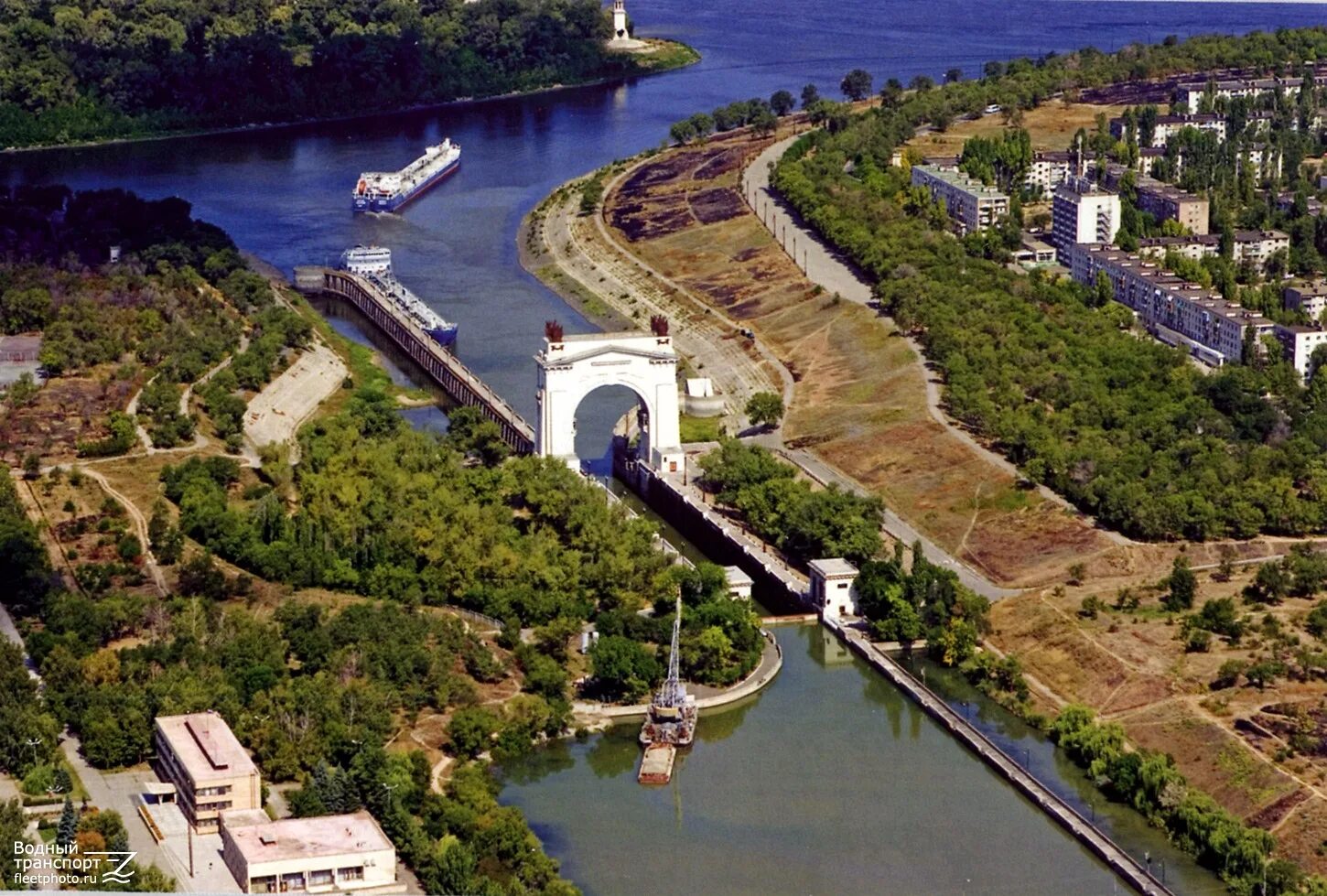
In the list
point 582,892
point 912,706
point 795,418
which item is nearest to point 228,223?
point 795,418

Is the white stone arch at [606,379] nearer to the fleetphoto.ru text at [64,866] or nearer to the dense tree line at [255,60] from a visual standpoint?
the fleetphoto.ru text at [64,866]

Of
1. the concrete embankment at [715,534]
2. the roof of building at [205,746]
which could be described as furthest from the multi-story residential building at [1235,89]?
the roof of building at [205,746]

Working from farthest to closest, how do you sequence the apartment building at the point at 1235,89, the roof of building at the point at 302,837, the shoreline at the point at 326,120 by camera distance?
the shoreline at the point at 326,120 → the apartment building at the point at 1235,89 → the roof of building at the point at 302,837

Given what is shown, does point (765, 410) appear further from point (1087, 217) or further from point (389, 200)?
point (389, 200)

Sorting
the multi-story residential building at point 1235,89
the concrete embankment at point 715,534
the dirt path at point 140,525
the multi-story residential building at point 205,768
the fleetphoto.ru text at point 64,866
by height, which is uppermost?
the fleetphoto.ru text at point 64,866

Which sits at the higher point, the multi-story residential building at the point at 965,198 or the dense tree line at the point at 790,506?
the dense tree line at the point at 790,506

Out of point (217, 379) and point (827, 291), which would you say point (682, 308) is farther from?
point (217, 379)

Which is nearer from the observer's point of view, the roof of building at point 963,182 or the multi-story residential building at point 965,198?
the multi-story residential building at point 965,198
